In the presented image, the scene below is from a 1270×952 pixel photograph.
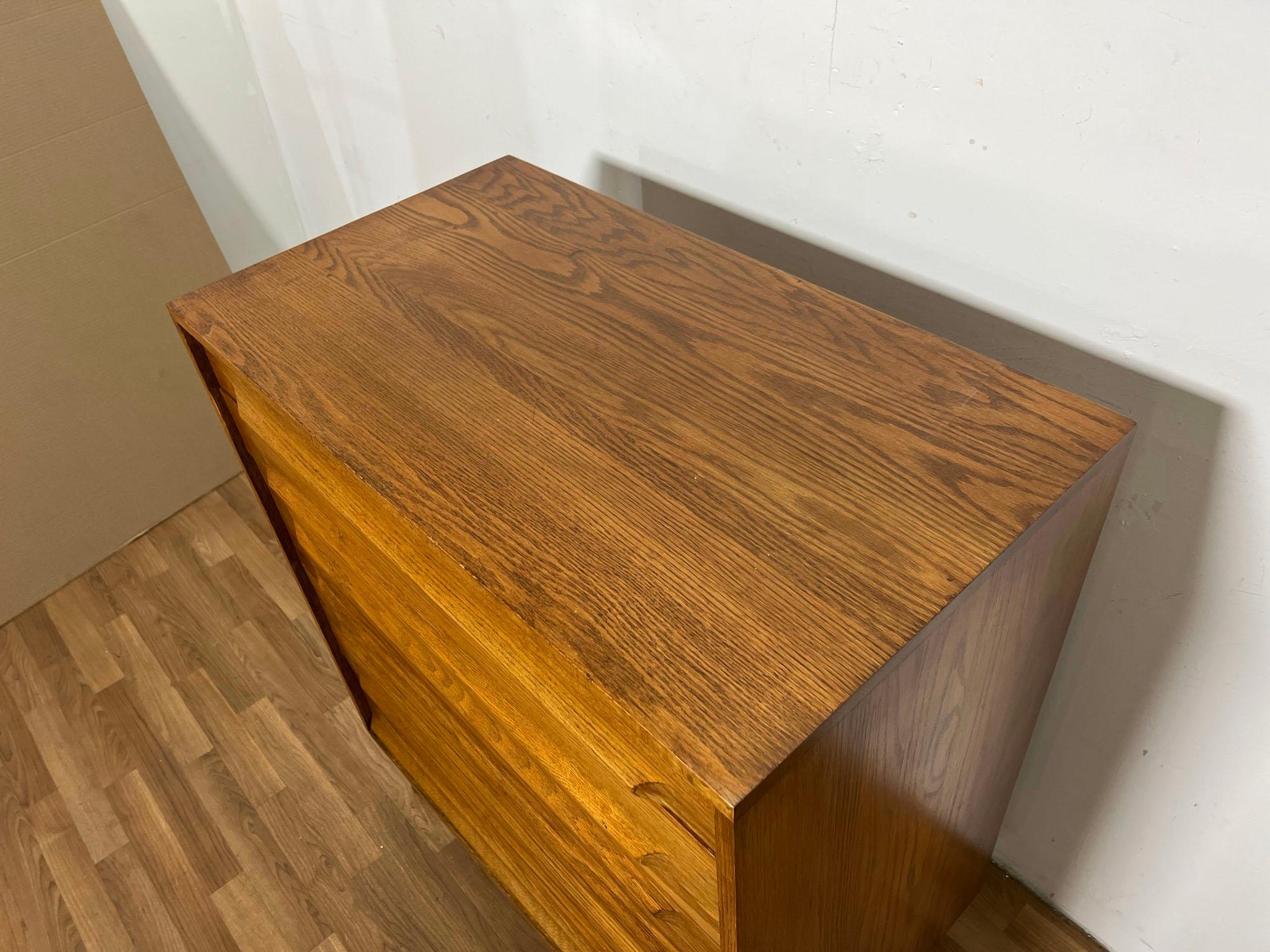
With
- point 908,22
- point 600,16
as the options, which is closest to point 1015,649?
point 908,22

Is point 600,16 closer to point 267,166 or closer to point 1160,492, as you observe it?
point 1160,492

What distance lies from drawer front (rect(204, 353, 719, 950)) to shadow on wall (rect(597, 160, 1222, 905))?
1.63 ft

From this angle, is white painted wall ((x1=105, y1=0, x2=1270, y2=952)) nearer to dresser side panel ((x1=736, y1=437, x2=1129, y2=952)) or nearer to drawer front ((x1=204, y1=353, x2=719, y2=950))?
dresser side panel ((x1=736, y1=437, x2=1129, y2=952))

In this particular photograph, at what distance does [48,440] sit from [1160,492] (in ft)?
5.62

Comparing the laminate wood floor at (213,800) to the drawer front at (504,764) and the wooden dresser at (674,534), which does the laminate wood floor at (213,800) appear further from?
the wooden dresser at (674,534)

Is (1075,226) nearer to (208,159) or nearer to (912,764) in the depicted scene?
(912,764)

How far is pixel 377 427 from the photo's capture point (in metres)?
0.69

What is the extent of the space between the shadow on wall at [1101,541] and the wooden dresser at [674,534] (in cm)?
8

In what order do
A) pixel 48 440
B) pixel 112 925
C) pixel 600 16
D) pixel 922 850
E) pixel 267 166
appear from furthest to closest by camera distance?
pixel 267 166 < pixel 48 440 < pixel 112 925 < pixel 600 16 < pixel 922 850

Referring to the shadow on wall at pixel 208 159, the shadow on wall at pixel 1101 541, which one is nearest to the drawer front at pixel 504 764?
the shadow on wall at pixel 1101 541

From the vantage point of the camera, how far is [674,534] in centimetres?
58

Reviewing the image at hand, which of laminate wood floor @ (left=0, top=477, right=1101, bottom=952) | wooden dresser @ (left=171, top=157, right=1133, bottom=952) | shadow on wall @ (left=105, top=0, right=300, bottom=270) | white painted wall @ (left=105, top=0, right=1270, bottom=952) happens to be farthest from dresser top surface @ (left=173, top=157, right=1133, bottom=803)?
A: shadow on wall @ (left=105, top=0, right=300, bottom=270)

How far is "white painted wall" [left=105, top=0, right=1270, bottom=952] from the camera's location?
0.63 m

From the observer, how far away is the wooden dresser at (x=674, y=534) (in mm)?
519
